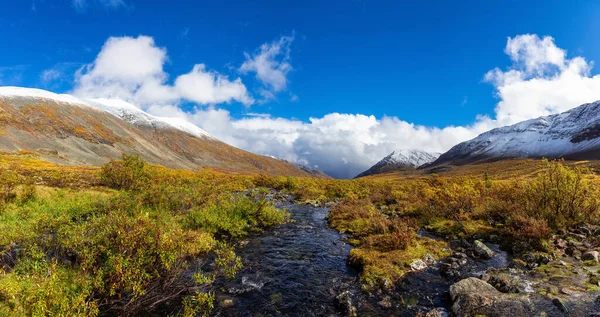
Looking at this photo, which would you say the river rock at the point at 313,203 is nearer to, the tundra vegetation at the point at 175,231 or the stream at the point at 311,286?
the tundra vegetation at the point at 175,231

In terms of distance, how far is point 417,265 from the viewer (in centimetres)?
1878

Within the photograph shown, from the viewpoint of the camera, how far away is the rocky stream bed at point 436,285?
1290 cm

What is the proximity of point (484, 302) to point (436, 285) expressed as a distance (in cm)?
371

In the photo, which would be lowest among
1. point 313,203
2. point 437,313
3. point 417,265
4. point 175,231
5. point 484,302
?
point 437,313

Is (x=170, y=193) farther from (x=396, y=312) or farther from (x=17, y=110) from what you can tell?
(x=17, y=110)

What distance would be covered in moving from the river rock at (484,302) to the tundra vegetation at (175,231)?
3886 mm

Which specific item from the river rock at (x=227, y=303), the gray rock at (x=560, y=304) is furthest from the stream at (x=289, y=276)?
the gray rock at (x=560, y=304)

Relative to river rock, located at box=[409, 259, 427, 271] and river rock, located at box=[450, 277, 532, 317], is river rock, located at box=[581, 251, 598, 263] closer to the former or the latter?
river rock, located at box=[450, 277, 532, 317]

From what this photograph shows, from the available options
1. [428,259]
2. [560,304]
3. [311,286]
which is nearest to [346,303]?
[311,286]

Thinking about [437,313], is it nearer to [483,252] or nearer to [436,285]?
[436,285]

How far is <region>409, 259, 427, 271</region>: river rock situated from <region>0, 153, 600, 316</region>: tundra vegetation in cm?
39

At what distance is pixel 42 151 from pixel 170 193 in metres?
→ 158

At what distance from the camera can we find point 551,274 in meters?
16.0

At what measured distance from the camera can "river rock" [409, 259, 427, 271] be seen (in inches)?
728
